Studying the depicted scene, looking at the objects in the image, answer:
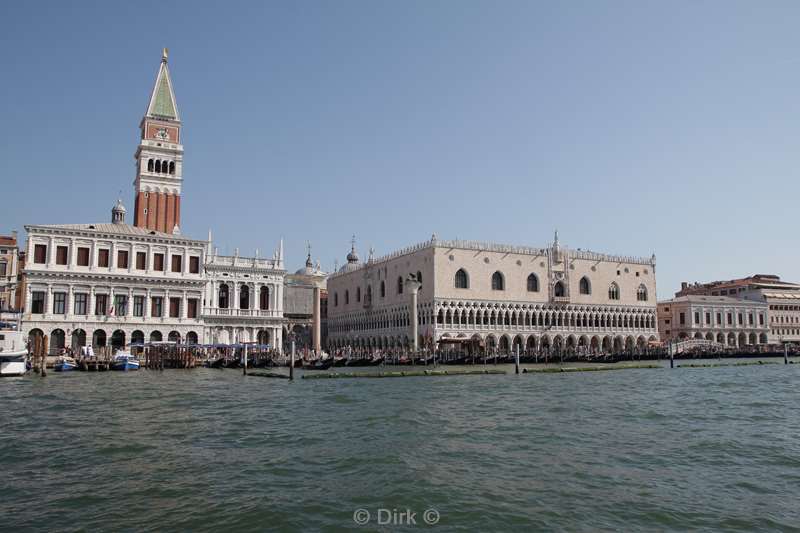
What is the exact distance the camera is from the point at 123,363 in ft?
115

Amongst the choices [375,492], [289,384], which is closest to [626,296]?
[289,384]

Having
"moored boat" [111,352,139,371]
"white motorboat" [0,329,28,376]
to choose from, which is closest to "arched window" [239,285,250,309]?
"moored boat" [111,352,139,371]

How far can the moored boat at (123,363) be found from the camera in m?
35.0

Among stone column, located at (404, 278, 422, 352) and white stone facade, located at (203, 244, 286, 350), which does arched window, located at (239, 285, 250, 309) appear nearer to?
white stone facade, located at (203, 244, 286, 350)

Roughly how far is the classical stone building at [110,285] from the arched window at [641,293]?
4132 cm

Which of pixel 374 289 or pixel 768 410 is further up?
pixel 374 289

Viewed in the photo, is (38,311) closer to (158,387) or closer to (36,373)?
(36,373)

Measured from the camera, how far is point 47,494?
9.20 m

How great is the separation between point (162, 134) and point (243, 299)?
15.7m

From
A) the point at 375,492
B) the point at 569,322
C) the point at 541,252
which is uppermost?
the point at 541,252

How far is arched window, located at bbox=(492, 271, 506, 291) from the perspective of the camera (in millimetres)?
56969

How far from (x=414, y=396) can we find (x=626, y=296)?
46.3 metres

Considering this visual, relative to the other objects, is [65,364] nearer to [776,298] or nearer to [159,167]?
[159,167]

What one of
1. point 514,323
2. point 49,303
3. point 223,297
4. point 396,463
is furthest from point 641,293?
point 396,463
